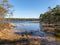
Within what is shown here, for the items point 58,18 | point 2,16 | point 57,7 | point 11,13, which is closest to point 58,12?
point 58,18

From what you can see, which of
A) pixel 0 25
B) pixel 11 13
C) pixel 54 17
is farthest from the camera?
pixel 54 17

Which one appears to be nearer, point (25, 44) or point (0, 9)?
point (25, 44)

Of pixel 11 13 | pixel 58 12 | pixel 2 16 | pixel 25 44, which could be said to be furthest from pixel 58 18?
pixel 25 44

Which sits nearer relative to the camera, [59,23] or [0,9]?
[0,9]

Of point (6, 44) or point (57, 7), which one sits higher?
point (57, 7)

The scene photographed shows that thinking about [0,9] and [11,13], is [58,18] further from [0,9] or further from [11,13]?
[0,9]

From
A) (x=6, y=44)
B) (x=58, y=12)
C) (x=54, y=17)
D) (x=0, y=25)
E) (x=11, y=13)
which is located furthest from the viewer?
(x=54, y=17)

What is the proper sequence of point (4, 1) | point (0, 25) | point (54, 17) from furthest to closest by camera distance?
point (54, 17)
point (4, 1)
point (0, 25)

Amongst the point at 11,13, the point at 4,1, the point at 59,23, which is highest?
the point at 4,1

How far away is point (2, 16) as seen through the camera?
112ft

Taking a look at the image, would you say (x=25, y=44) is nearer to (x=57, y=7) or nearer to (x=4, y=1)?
(x=4, y=1)

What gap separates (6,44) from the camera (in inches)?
731

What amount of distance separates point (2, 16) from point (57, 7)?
47742 mm

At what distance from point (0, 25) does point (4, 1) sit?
22.5 feet
